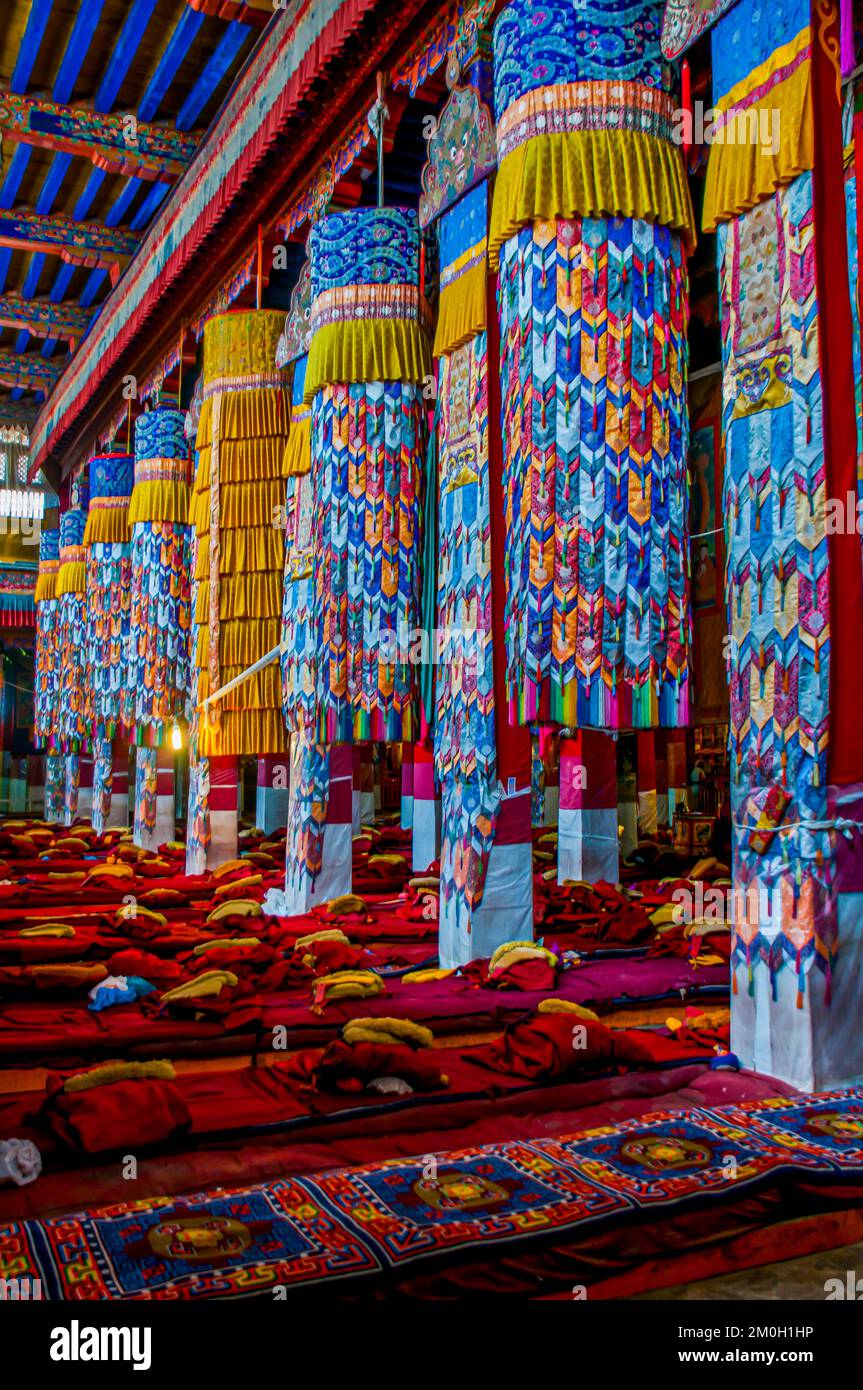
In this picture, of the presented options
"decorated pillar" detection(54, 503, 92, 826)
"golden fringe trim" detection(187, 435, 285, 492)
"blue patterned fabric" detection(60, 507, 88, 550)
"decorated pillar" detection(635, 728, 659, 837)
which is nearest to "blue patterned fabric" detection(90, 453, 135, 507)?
"decorated pillar" detection(54, 503, 92, 826)

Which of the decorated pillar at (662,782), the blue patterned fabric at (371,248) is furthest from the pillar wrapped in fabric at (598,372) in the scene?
the decorated pillar at (662,782)

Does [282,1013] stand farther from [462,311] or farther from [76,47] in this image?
[76,47]

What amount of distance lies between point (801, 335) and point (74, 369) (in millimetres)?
11777

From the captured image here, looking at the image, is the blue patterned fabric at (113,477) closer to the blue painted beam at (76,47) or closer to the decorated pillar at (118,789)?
the decorated pillar at (118,789)

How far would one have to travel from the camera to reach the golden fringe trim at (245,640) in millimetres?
8133

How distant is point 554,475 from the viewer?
4.16 meters

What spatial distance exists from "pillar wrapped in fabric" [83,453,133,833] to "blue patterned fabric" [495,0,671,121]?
24.3 ft

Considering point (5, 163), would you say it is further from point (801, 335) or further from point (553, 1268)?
point (553, 1268)

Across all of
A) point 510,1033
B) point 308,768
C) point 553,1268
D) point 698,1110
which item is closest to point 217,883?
point 308,768

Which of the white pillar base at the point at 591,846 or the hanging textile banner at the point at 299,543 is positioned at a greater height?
the hanging textile banner at the point at 299,543

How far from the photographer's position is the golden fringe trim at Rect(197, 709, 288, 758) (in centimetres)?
812

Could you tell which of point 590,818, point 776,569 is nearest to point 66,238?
point 590,818

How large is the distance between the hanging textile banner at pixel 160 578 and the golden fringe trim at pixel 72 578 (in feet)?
12.7

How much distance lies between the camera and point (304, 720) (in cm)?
729
